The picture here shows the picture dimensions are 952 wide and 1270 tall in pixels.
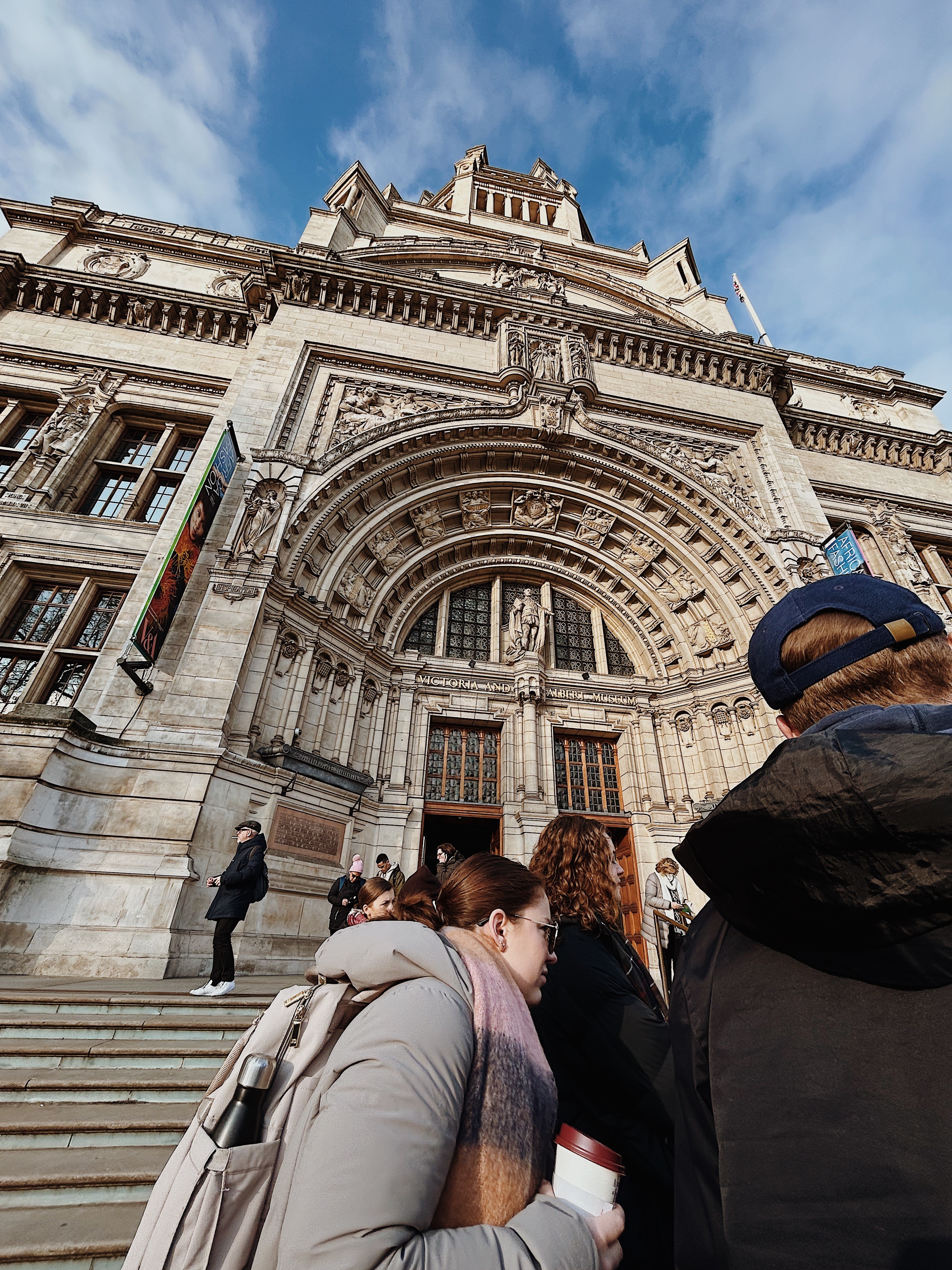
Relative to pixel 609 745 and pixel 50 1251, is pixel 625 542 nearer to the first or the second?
pixel 609 745

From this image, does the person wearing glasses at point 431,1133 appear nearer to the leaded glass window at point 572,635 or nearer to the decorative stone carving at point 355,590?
the decorative stone carving at point 355,590

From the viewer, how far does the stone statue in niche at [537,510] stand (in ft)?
47.9

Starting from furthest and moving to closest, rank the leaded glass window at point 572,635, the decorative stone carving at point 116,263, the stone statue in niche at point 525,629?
the decorative stone carving at point 116,263, the leaded glass window at point 572,635, the stone statue in niche at point 525,629

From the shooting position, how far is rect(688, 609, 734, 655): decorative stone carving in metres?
13.0

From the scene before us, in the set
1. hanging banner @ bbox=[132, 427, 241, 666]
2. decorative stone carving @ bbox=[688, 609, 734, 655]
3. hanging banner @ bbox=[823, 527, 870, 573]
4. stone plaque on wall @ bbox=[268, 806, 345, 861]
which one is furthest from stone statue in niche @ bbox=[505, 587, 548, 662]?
→ hanging banner @ bbox=[132, 427, 241, 666]

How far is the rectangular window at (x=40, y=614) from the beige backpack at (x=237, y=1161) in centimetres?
1129

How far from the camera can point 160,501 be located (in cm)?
1202

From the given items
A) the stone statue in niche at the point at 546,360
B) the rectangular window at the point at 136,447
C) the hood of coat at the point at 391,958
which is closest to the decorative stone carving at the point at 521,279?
the stone statue in niche at the point at 546,360

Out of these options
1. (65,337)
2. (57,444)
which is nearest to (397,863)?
(57,444)

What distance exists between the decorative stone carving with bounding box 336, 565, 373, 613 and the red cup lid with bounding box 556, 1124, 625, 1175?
35.4 ft

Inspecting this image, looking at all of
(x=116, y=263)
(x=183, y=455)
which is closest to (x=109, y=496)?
(x=183, y=455)

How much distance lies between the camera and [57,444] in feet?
38.2

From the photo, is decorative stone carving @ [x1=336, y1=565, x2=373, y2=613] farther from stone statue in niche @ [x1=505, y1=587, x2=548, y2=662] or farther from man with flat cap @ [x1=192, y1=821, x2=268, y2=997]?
man with flat cap @ [x1=192, y1=821, x2=268, y2=997]

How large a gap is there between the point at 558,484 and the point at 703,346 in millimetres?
7459
